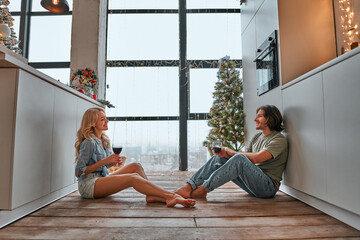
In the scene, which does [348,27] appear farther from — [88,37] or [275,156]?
[88,37]

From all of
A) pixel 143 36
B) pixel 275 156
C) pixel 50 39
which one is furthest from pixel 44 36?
pixel 275 156

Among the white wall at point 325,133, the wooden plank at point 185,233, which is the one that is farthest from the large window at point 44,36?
the white wall at point 325,133

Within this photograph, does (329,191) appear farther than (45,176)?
No

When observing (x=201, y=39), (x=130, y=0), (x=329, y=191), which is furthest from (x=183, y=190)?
(x=130, y=0)

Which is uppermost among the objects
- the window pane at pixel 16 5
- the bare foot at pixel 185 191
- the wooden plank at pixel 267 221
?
the window pane at pixel 16 5

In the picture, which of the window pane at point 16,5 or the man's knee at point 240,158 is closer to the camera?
the man's knee at point 240,158

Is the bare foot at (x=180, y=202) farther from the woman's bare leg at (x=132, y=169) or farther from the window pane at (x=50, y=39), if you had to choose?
the window pane at (x=50, y=39)

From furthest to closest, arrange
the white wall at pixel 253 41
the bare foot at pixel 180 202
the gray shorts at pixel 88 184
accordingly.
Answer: the white wall at pixel 253 41 < the gray shorts at pixel 88 184 < the bare foot at pixel 180 202

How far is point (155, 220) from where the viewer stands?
1.56 meters

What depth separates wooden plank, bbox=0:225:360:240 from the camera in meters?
1.29

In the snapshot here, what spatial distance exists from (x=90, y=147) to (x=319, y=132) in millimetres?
1863

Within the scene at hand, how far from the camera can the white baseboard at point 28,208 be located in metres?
1.46

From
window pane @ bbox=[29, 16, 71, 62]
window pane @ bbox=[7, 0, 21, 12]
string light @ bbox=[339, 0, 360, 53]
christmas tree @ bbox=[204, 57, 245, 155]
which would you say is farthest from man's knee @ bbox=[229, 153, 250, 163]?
window pane @ bbox=[7, 0, 21, 12]

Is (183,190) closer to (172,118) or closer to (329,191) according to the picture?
(329,191)
